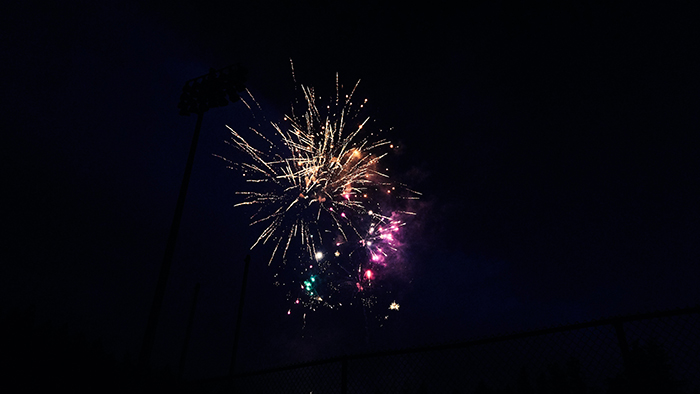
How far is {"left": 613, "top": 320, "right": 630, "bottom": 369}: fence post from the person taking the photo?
11.7ft

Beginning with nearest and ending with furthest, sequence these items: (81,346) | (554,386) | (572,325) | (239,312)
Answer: (572,325) → (81,346) → (239,312) → (554,386)

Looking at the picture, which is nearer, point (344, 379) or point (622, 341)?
point (622, 341)

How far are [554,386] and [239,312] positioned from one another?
29170 mm

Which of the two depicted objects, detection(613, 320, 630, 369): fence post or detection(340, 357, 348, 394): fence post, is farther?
detection(340, 357, 348, 394): fence post

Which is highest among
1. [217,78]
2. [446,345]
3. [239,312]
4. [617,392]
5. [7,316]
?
[217,78]

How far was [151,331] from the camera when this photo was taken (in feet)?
23.0

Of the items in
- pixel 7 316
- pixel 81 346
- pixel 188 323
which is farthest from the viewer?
pixel 188 323

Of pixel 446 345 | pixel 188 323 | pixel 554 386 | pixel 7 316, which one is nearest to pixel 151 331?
pixel 7 316

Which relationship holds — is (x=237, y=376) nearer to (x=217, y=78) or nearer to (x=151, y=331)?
(x=151, y=331)

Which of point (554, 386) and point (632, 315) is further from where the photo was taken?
point (554, 386)

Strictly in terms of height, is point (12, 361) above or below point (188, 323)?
below

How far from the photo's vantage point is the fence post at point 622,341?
3553mm

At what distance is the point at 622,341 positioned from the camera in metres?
3.67

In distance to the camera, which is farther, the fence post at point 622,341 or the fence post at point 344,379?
the fence post at point 344,379
